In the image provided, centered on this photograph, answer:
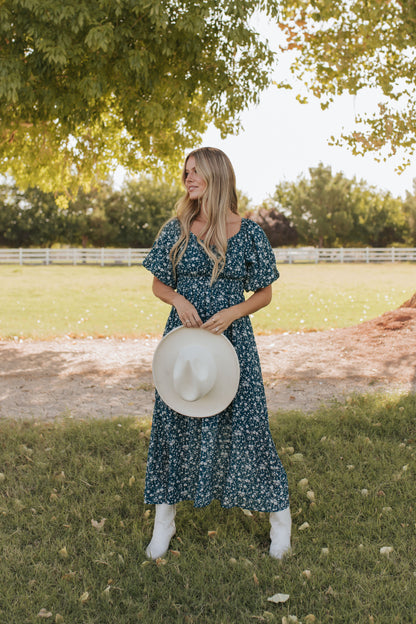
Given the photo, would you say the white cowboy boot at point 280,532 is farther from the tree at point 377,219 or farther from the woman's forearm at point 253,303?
the tree at point 377,219

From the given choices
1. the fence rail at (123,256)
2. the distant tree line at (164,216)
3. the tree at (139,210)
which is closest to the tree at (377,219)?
the distant tree line at (164,216)

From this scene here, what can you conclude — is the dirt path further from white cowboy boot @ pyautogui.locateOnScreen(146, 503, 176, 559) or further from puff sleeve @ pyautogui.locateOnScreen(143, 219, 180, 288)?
puff sleeve @ pyautogui.locateOnScreen(143, 219, 180, 288)

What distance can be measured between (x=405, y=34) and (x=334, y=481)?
761 cm

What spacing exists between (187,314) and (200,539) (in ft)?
4.88

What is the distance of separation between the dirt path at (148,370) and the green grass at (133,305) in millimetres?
1719

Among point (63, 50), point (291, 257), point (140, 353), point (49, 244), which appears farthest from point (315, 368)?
point (49, 244)

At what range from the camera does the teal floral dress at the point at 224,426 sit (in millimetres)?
3221

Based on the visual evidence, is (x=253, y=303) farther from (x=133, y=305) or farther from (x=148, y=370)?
(x=133, y=305)

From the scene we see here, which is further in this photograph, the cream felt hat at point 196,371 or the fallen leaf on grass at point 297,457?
the fallen leaf on grass at point 297,457

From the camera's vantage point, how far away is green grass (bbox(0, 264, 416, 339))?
1259 centimetres

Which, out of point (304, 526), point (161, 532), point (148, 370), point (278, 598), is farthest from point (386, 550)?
point (148, 370)

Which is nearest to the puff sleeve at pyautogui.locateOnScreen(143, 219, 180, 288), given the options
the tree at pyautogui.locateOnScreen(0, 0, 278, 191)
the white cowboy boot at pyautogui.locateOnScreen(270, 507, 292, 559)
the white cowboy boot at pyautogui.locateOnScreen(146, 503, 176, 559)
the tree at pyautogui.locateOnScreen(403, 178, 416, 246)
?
the white cowboy boot at pyautogui.locateOnScreen(146, 503, 176, 559)

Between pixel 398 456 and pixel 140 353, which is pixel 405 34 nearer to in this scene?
pixel 140 353

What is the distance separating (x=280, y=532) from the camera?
3.43 meters
